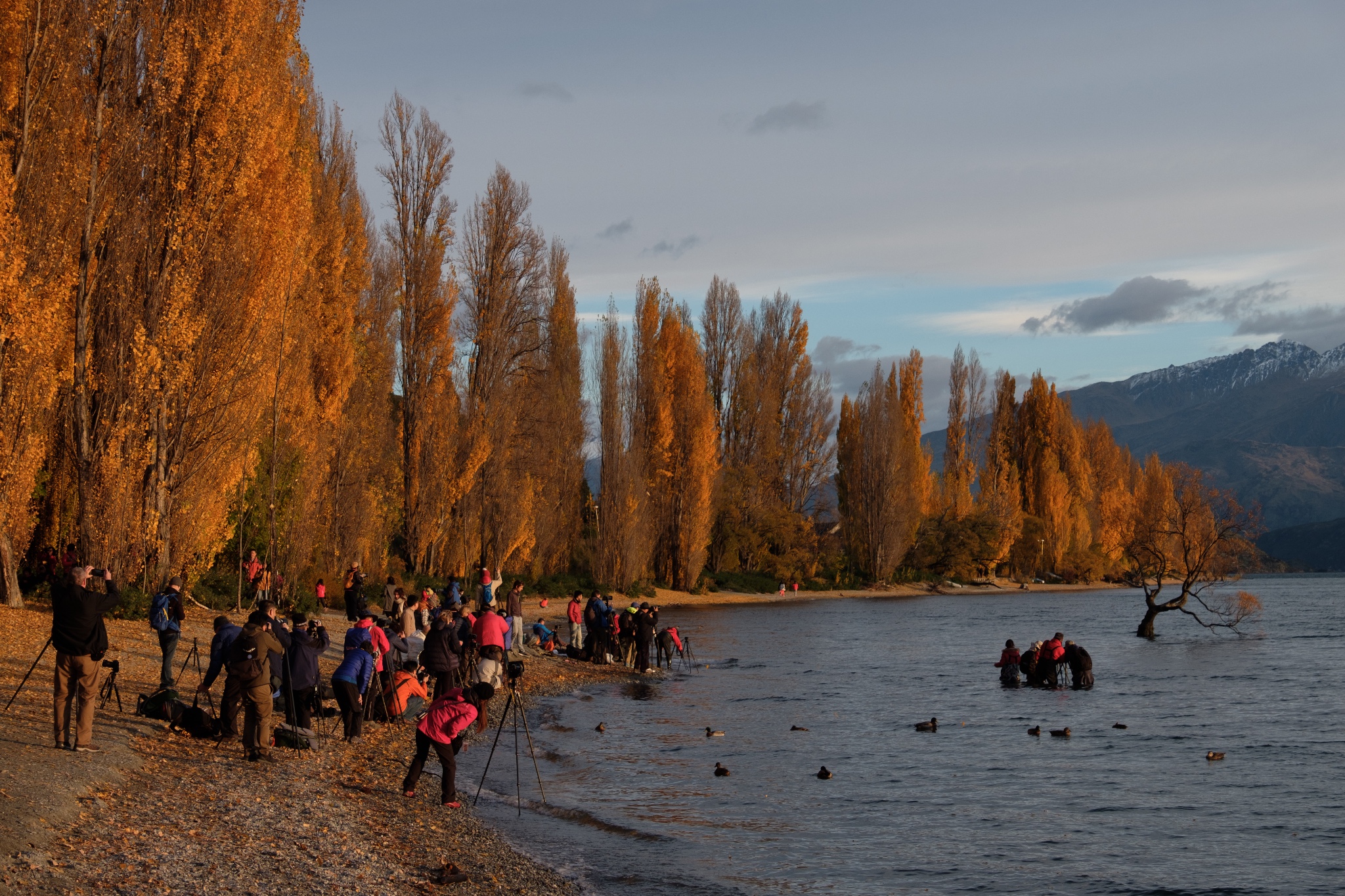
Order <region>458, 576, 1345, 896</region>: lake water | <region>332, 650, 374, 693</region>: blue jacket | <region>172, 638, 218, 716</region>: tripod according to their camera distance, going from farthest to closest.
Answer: <region>332, 650, 374, 693</region>: blue jacket, <region>172, 638, 218, 716</region>: tripod, <region>458, 576, 1345, 896</region>: lake water

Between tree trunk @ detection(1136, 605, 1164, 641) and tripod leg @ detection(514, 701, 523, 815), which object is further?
tree trunk @ detection(1136, 605, 1164, 641)

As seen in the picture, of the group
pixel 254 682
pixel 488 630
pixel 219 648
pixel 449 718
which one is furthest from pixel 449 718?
pixel 488 630

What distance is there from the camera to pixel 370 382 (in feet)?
126

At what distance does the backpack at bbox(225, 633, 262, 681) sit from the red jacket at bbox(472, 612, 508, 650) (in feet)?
20.0

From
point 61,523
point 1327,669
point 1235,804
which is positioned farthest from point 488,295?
point 1235,804

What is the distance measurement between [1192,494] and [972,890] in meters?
35.3

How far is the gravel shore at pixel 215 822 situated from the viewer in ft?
28.0

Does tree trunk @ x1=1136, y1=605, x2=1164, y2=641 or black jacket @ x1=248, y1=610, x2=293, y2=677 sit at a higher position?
black jacket @ x1=248, y1=610, x2=293, y2=677

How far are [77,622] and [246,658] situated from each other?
6.67ft

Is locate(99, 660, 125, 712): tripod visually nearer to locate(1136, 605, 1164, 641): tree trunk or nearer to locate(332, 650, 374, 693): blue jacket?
locate(332, 650, 374, 693): blue jacket

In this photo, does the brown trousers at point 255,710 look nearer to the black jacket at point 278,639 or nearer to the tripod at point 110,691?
the black jacket at point 278,639

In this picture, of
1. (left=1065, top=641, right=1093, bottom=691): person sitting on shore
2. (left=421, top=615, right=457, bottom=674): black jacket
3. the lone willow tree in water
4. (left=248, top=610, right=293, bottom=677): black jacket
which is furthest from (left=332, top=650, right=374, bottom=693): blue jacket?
the lone willow tree in water

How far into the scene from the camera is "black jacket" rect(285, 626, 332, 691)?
14.4m

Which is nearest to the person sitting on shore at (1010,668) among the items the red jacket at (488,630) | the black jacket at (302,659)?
the red jacket at (488,630)
